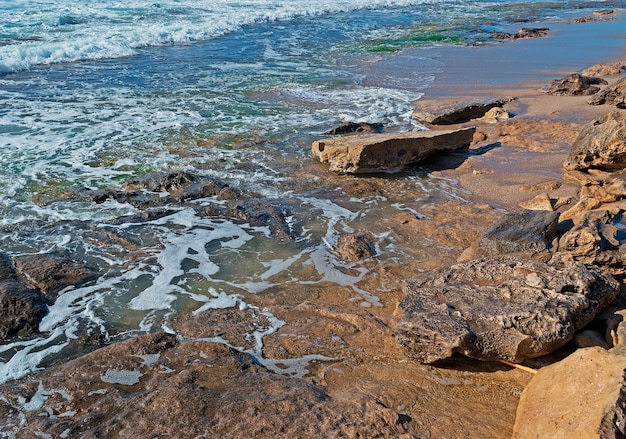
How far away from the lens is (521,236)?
4699 millimetres

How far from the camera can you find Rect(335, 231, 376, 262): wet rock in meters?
5.24

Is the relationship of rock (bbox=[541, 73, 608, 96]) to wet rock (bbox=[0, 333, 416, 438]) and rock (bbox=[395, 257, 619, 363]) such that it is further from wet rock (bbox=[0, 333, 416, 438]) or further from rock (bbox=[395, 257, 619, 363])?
wet rock (bbox=[0, 333, 416, 438])

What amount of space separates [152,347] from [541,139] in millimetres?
6567

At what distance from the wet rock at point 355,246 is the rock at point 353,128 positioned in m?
3.56

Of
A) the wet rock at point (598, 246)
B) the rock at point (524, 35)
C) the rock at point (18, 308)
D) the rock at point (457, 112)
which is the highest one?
the rock at point (524, 35)

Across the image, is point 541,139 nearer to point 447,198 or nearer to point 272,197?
point 447,198

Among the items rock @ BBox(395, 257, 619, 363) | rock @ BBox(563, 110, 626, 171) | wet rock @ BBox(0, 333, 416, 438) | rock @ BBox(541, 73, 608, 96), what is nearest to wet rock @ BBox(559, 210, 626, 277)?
rock @ BBox(395, 257, 619, 363)

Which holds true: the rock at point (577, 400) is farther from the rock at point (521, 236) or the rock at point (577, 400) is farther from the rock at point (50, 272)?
the rock at point (50, 272)

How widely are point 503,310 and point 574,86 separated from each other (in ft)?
27.5

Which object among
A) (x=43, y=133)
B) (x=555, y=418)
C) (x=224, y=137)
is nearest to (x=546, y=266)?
(x=555, y=418)

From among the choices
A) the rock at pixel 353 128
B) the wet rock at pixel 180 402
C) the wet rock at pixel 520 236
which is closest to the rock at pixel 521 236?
the wet rock at pixel 520 236

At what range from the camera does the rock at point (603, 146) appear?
20.6 feet

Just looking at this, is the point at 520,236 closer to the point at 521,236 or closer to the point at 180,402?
the point at 521,236

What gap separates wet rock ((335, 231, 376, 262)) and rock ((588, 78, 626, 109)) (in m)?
5.96
